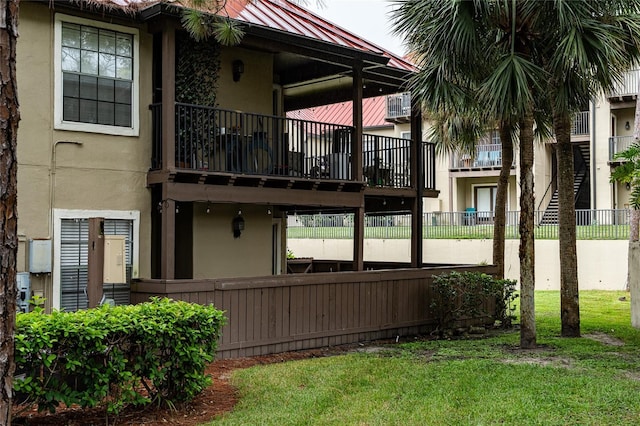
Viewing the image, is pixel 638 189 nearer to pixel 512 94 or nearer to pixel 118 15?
pixel 512 94

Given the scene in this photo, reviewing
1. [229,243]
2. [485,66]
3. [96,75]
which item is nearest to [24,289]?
[96,75]

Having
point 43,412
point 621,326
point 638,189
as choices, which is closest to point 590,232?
point 621,326

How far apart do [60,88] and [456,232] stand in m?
19.5

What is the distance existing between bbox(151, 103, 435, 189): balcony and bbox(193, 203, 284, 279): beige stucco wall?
101cm

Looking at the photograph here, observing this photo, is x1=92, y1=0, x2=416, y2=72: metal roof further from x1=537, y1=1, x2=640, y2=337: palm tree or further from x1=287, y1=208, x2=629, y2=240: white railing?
x1=287, y1=208, x2=629, y2=240: white railing

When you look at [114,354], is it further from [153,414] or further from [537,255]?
[537,255]

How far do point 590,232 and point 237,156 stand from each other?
54.6 ft

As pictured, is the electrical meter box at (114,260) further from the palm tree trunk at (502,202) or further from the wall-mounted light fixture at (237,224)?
the palm tree trunk at (502,202)

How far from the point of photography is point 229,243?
13258 millimetres

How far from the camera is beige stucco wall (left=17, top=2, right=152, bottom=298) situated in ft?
33.6

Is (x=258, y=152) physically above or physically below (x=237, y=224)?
above

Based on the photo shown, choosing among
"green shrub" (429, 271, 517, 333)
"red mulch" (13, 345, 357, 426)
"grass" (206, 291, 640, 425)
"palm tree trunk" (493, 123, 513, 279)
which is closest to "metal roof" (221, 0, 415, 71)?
"palm tree trunk" (493, 123, 513, 279)

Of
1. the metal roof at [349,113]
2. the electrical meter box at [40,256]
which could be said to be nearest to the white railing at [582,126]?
the metal roof at [349,113]

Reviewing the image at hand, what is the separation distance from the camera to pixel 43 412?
7.10 meters
